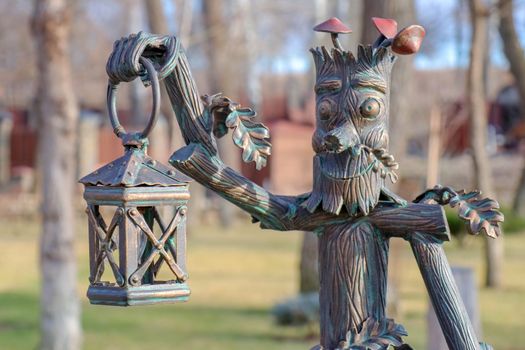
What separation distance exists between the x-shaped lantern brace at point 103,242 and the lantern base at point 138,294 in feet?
0.10

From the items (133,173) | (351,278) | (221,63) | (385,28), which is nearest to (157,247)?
(133,173)

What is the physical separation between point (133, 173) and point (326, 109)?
1.40 ft

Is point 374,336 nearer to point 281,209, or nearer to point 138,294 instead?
point 281,209

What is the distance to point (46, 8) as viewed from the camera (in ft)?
30.4

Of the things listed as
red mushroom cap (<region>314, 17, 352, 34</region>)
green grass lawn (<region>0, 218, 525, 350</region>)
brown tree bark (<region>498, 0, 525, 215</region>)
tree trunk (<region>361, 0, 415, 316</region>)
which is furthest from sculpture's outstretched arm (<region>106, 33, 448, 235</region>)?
brown tree bark (<region>498, 0, 525, 215</region>)

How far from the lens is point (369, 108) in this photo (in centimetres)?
210

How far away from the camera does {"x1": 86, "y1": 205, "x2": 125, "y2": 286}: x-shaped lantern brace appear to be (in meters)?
2.16

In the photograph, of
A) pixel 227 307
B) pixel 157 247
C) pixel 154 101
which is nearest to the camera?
pixel 154 101

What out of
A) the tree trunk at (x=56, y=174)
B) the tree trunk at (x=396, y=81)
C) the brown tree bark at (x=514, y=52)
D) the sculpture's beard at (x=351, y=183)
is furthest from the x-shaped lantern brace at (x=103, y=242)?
the brown tree bark at (x=514, y=52)

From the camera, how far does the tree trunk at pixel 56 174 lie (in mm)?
8914

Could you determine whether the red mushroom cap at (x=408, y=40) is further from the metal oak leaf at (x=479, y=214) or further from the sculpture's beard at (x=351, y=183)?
the metal oak leaf at (x=479, y=214)

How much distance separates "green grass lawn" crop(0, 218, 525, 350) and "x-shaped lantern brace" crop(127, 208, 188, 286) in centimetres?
789

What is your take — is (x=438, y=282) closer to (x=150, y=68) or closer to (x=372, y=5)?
(x=150, y=68)

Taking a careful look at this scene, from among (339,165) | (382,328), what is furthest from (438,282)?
(339,165)
